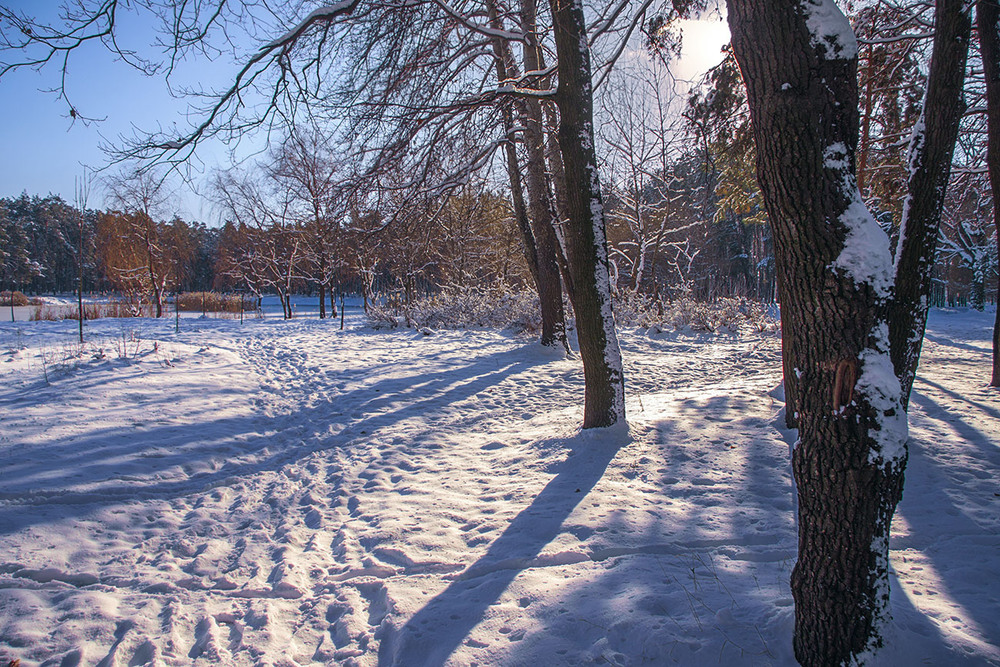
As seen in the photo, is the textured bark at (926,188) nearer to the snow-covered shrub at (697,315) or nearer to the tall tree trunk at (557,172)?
the tall tree trunk at (557,172)

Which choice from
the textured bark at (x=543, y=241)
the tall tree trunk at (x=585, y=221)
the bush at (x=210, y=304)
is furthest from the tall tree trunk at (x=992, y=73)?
the bush at (x=210, y=304)

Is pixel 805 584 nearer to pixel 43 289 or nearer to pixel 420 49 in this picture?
pixel 420 49

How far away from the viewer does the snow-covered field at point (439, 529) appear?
2.34 meters

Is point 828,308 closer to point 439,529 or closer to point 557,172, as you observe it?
point 439,529

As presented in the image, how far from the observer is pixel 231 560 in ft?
10.9

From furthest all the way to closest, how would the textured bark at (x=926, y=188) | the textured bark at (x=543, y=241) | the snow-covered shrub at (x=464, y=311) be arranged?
the snow-covered shrub at (x=464, y=311), the textured bark at (x=543, y=241), the textured bark at (x=926, y=188)

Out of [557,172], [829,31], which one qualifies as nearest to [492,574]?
[829,31]

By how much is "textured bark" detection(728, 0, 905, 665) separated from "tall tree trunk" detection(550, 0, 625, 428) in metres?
2.98

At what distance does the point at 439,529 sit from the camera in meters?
3.59

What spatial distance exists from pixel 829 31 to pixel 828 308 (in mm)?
1042

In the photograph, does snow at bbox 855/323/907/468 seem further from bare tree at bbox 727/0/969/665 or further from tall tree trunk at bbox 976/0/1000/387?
tall tree trunk at bbox 976/0/1000/387

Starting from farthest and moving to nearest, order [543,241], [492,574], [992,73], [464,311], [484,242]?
[484,242] < [464,311] < [543,241] < [992,73] < [492,574]

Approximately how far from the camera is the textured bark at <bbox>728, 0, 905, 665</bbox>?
173cm

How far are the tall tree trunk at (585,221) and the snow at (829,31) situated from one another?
3068 mm
